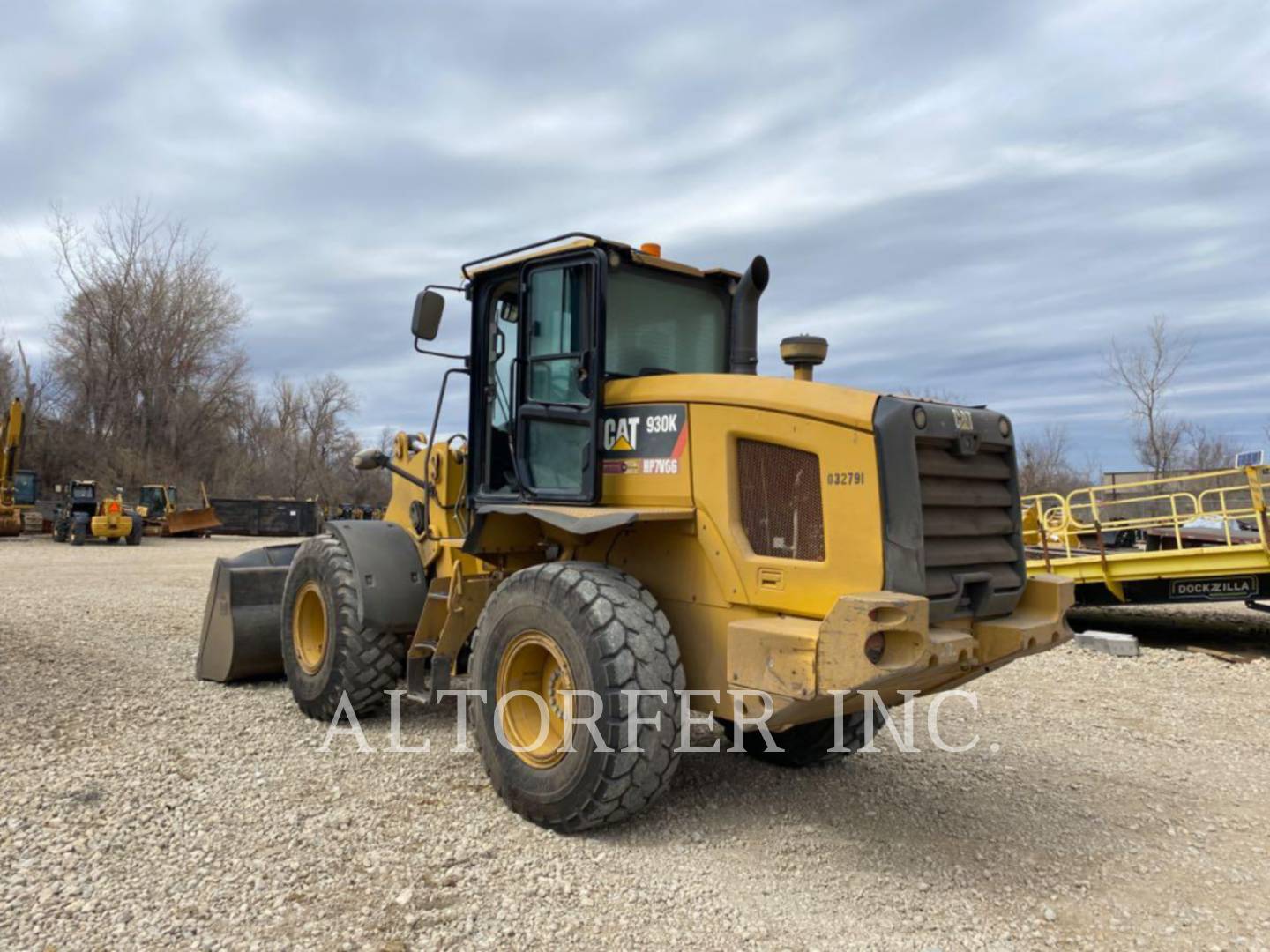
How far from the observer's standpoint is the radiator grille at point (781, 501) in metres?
4.04

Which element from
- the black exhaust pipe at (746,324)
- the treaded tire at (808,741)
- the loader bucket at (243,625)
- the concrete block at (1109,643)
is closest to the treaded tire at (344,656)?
the loader bucket at (243,625)

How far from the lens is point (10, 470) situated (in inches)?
1037

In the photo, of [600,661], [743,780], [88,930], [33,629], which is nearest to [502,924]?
[600,661]

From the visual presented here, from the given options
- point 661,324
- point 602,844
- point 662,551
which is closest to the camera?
point 602,844

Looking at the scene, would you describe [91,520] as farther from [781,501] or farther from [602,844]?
[781,501]

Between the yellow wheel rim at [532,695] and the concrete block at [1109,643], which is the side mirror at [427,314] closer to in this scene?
the yellow wheel rim at [532,695]

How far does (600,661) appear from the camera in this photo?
13.3ft

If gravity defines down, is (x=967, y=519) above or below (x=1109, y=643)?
above

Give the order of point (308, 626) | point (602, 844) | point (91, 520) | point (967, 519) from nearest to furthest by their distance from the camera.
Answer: point (602, 844) < point (967, 519) < point (308, 626) < point (91, 520)

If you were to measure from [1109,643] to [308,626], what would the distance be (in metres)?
8.16

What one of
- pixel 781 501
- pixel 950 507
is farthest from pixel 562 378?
pixel 950 507

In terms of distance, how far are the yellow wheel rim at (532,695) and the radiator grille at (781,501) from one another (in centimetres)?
113

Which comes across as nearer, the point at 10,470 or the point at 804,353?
the point at 804,353

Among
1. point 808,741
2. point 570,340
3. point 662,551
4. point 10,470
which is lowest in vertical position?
point 808,741
